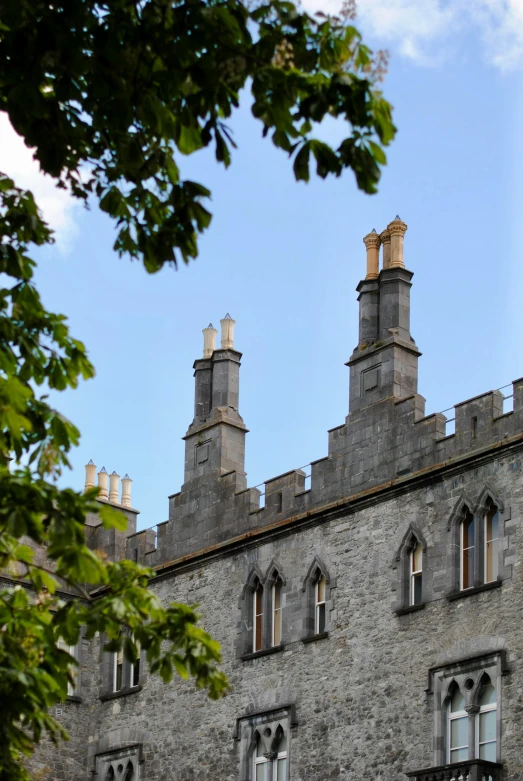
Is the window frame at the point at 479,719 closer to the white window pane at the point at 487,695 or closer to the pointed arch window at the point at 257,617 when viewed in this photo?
the white window pane at the point at 487,695

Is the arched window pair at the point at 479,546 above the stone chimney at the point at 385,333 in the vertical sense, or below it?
below

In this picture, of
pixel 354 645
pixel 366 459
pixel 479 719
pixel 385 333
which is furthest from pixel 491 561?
pixel 385 333

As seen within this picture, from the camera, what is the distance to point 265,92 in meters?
9.84

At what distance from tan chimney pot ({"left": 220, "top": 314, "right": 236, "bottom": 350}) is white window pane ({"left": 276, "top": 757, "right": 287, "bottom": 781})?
27.2ft

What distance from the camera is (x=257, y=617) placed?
28.9 meters

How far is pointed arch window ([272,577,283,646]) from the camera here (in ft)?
93.0

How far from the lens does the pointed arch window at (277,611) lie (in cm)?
2834

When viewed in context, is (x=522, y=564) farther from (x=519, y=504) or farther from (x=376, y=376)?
(x=376, y=376)

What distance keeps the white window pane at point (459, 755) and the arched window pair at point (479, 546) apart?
2.41m

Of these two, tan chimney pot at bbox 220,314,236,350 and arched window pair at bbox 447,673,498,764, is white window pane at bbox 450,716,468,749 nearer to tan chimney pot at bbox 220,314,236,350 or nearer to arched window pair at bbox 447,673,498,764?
arched window pair at bbox 447,673,498,764

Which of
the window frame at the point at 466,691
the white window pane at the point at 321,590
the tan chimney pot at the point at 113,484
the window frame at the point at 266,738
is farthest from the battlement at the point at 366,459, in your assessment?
the tan chimney pot at the point at 113,484

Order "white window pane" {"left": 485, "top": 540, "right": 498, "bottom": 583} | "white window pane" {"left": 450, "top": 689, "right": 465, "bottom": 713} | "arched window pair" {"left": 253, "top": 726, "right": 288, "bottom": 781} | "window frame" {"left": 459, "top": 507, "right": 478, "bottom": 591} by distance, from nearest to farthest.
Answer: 1. "white window pane" {"left": 450, "top": 689, "right": 465, "bottom": 713}
2. "white window pane" {"left": 485, "top": 540, "right": 498, "bottom": 583}
3. "window frame" {"left": 459, "top": 507, "right": 478, "bottom": 591}
4. "arched window pair" {"left": 253, "top": 726, "right": 288, "bottom": 781}

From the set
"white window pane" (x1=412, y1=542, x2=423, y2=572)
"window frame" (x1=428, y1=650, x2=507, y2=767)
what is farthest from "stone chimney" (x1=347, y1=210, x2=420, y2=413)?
"window frame" (x1=428, y1=650, x2=507, y2=767)

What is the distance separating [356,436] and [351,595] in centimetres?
264
